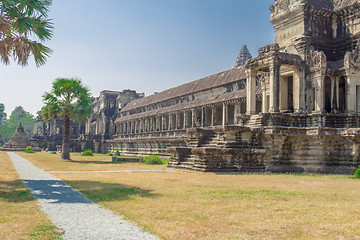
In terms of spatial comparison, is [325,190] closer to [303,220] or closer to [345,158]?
[303,220]

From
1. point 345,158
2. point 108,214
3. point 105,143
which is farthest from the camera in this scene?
point 105,143

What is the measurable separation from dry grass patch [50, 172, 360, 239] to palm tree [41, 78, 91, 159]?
21734mm

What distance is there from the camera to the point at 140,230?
5844mm

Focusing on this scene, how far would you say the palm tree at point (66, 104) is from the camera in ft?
104

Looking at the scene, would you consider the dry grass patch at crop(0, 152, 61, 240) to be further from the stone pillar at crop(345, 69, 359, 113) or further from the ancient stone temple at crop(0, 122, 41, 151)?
the ancient stone temple at crop(0, 122, 41, 151)

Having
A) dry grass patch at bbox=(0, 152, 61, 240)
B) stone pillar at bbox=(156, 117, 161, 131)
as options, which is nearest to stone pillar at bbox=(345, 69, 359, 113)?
dry grass patch at bbox=(0, 152, 61, 240)

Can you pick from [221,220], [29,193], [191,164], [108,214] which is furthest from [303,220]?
[191,164]

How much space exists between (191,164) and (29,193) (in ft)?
30.7

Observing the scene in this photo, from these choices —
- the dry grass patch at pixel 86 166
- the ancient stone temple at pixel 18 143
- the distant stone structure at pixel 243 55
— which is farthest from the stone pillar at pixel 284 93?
the ancient stone temple at pixel 18 143

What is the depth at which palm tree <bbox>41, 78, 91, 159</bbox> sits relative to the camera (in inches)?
1248

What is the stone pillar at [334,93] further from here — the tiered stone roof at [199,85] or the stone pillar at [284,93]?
the tiered stone roof at [199,85]

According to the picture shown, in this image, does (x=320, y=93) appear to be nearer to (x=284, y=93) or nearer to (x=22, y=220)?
(x=284, y=93)

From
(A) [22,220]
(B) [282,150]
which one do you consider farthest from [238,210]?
(B) [282,150]

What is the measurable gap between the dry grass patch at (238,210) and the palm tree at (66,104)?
71.3 feet
